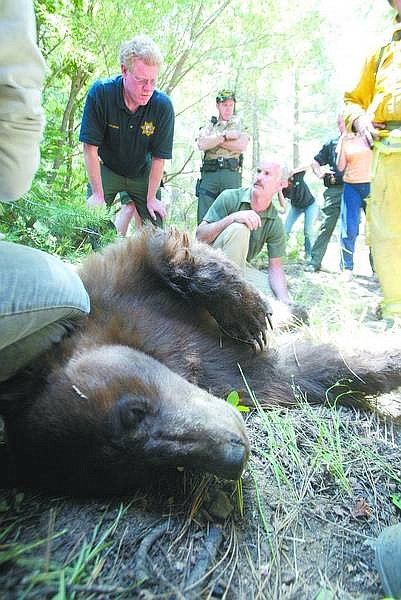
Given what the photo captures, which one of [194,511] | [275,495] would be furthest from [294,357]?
[194,511]

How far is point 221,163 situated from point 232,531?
584 cm

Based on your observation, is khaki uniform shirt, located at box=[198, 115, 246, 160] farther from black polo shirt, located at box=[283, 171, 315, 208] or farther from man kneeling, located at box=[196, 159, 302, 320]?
black polo shirt, located at box=[283, 171, 315, 208]

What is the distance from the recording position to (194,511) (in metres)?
1.94

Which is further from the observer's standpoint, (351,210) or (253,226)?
(351,210)

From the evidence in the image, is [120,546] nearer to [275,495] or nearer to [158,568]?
[158,568]

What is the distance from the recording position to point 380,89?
419 centimetres

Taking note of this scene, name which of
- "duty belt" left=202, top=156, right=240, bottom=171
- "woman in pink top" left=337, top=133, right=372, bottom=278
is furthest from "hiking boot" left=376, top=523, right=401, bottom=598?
"duty belt" left=202, top=156, right=240, bottom=171

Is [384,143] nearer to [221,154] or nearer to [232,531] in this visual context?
[221,154]

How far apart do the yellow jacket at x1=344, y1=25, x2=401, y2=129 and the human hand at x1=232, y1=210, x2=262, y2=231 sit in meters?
1.21

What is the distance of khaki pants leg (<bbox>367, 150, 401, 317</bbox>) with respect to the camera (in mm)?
4270

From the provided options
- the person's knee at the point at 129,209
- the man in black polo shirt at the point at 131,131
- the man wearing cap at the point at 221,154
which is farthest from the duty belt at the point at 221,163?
the person's knee at the point at 129,209

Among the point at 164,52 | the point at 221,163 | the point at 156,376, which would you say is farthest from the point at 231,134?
the point at 156,376

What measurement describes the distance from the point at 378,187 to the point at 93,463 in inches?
141

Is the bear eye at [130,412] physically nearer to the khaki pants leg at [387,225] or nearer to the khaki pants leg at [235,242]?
the khaki pants leg at [235,242]
